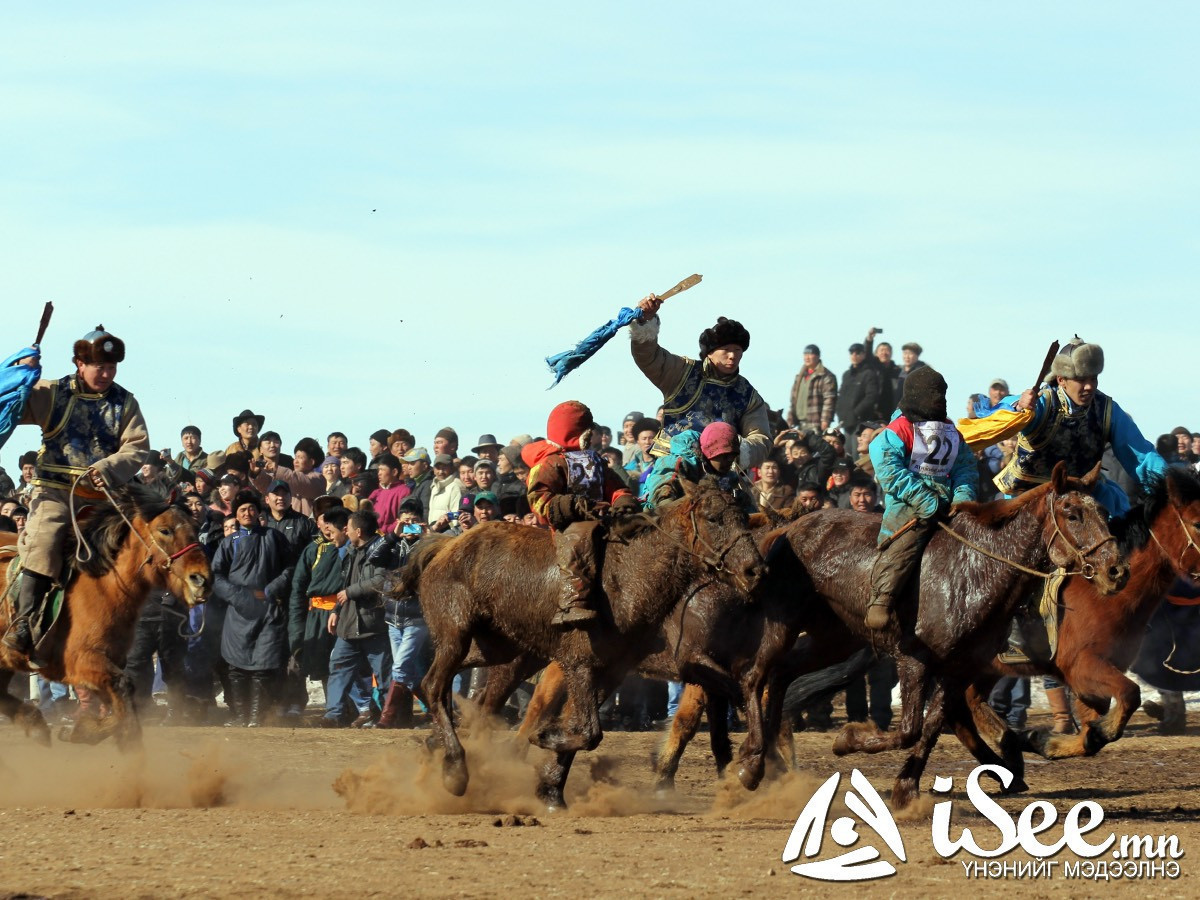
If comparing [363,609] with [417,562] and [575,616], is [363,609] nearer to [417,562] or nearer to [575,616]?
[417,562]

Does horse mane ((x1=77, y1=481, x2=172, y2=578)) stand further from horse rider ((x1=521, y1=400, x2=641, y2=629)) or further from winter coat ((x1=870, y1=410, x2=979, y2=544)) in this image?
winter coat ((x1=870, y1=410, x2=979, y2=544))

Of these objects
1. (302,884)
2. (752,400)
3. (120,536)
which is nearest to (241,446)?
(120,536)

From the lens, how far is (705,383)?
11.3 meters

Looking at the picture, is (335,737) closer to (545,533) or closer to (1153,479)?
(545,533)

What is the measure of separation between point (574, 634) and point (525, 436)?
31.2ft

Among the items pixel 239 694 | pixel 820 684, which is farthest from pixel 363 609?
pixel 820 684

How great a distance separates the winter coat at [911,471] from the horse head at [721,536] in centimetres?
89

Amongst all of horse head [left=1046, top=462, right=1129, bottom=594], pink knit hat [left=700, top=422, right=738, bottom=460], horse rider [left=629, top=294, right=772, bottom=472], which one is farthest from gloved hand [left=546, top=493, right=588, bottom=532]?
horse head [left=1046, top=462, right=1129, bottom=594]

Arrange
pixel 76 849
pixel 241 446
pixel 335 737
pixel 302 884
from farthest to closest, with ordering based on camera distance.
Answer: pixel 241 446, pixel 335 737, pixel 76 849, pixel 302 884

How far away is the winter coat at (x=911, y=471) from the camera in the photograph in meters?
10.1

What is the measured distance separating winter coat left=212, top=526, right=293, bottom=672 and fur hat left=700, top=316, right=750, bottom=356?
5.86 metres

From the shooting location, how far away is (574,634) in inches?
394

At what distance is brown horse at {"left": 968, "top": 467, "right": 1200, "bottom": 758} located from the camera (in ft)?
36.1

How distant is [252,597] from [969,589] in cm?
774
